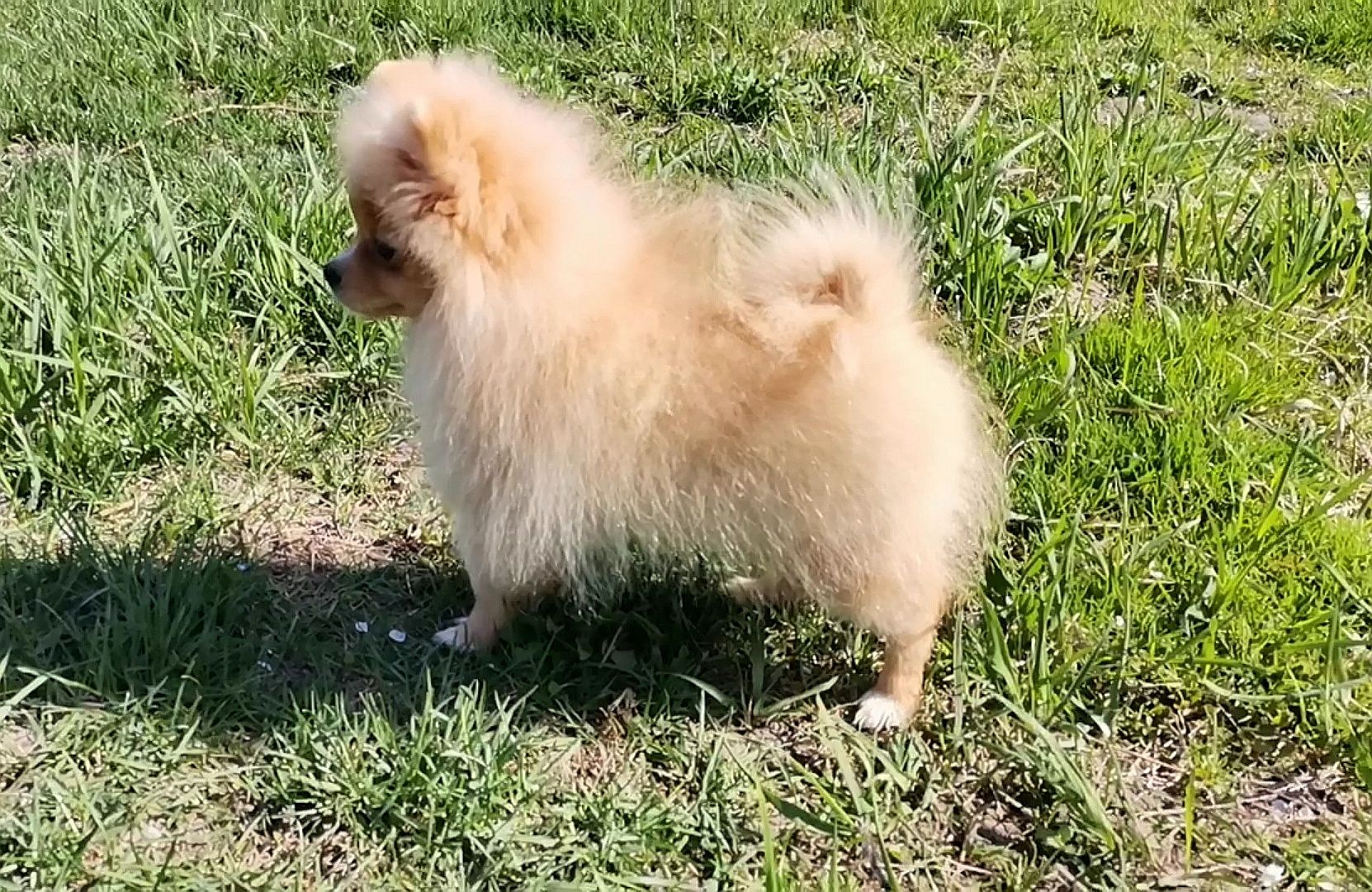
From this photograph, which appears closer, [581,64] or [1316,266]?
[1316,266]

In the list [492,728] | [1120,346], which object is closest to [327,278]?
[492,728]

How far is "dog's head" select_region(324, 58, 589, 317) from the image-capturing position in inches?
66.4

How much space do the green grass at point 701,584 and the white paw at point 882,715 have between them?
0.05m

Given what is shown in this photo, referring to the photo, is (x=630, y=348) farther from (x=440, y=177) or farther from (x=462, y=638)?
(x=462, y=638)

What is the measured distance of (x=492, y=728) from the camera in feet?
7.10

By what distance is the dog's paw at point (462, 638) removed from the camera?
2328 mm

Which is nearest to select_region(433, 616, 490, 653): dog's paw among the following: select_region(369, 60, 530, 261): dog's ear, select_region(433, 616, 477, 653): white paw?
select_region(433, 616, 477, 653): white paw

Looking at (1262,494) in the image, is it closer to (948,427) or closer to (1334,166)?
(948,427)

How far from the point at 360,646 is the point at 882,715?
3.36 feet

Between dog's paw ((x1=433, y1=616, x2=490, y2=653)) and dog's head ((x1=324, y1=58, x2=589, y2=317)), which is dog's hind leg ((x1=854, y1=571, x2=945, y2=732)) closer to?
dog's paw ((x1=433, y1=616, x2=490, y2=653))

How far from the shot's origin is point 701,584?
2.29 metres

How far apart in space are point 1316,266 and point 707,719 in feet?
7.03

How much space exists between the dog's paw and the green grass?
0.04 meters

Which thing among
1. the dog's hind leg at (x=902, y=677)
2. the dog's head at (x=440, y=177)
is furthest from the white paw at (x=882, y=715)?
the dog's head at (x=440, y=177)
